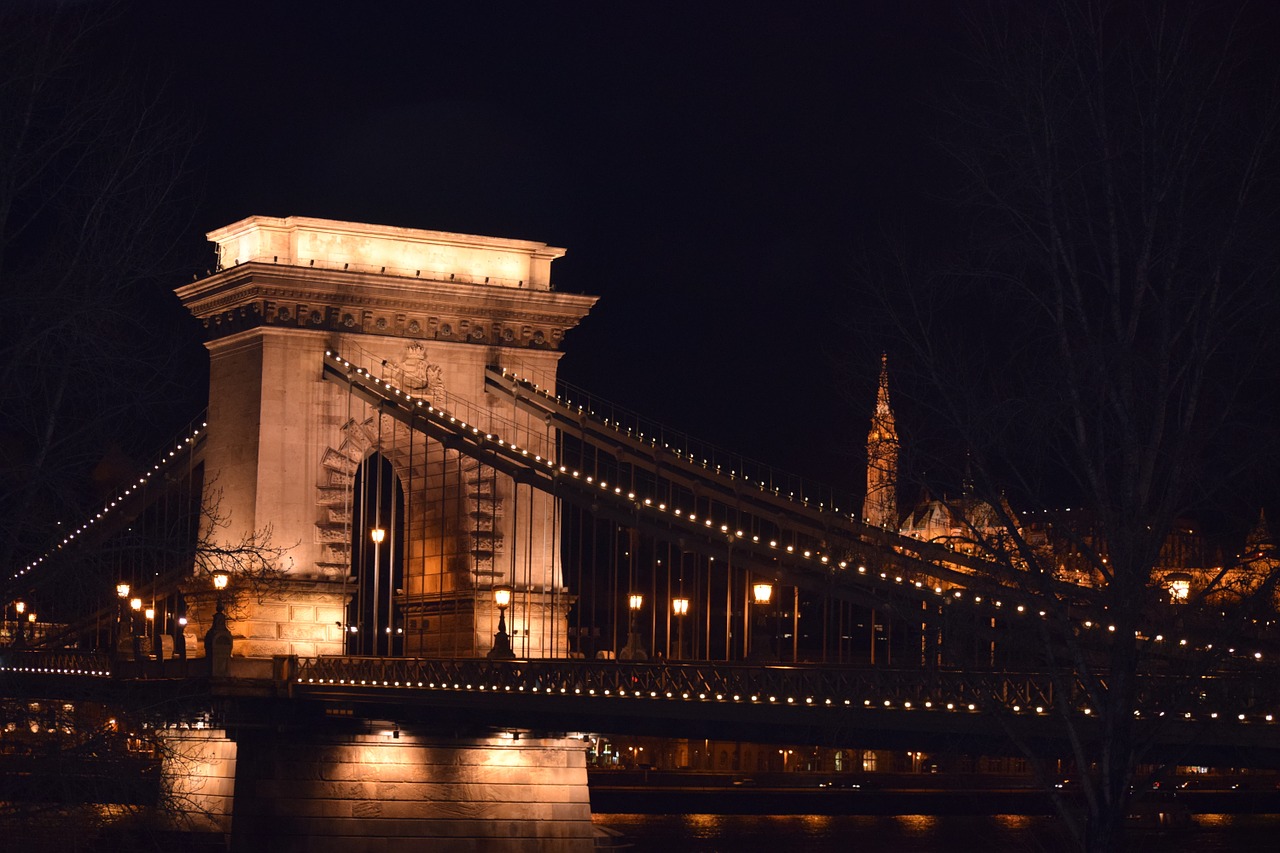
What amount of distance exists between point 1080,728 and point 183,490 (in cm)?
3537

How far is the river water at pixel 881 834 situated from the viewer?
79438 millimetres

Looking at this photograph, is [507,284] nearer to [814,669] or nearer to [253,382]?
[253,382]

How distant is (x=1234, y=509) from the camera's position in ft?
88.2

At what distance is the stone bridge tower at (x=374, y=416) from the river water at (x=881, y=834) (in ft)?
75.2

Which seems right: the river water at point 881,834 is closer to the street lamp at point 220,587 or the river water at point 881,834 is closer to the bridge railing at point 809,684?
the street lamp at point 220,587

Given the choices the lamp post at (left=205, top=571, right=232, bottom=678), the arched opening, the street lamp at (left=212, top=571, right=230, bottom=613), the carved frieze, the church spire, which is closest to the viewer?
the church spire

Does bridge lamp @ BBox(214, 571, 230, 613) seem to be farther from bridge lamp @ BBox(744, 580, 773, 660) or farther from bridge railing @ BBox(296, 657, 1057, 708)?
bridge lamp @ BBox(744, 580, 773, 660)

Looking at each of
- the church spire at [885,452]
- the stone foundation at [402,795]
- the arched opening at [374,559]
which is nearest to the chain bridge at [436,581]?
the stone foundation at [402,795]

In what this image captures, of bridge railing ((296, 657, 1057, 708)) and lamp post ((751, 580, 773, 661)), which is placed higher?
lamp post ((751, 580, 773, 661))

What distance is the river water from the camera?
79.4 metres

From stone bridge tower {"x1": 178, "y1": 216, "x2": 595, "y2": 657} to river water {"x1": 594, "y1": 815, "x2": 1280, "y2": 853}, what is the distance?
902 inches

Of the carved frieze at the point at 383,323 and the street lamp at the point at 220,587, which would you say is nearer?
the street lamp at the point at 220,587

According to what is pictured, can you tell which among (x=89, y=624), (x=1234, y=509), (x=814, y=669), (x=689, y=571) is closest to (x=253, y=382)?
(x=814, y=669)

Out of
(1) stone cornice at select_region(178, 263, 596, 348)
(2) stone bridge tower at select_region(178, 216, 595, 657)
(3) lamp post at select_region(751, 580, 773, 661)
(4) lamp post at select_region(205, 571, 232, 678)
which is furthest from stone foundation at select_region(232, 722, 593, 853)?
(3) lamp post at select_region(751, 580, 773, 661)
